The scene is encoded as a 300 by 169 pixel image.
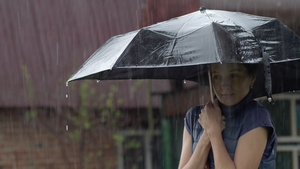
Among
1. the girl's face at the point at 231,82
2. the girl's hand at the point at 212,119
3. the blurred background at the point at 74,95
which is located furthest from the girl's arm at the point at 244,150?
the blurred background at the point at 74,95

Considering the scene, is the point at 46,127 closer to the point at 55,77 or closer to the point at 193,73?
the point at 55,77

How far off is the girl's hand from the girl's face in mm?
82

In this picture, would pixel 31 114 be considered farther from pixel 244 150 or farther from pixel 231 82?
pixel 244 150

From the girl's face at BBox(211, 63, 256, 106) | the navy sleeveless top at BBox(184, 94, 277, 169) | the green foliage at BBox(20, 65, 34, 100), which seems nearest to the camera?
the navy sleeveless top at BBox(184, 94, 277, 169)

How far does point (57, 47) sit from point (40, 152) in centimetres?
190

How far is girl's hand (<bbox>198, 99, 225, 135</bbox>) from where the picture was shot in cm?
288

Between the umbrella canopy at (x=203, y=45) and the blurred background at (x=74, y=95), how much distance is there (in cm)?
462

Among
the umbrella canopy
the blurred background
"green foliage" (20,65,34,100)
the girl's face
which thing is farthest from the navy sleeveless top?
"green foliage" (20,65,34,100)

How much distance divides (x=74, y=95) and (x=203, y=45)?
583cm

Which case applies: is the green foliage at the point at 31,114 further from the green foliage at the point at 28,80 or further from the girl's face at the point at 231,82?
the girl's face at the point at 231,82

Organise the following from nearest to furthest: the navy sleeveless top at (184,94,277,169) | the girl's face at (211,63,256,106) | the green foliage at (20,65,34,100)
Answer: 1. the navy sleeveless top at (184,94,277,169)
2. the girl's face at (211,63,256,106)
3. the green foliage at (20,65,34,100)

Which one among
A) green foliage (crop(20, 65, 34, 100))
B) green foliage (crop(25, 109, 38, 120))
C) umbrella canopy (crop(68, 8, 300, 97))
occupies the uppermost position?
umbrella canopy (crop(68, 8, 300, 97))

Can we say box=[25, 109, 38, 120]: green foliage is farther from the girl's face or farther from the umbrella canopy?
the girl's face

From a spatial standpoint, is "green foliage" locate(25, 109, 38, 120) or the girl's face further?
"green foliage" locate(25, 109, 38, 120)
